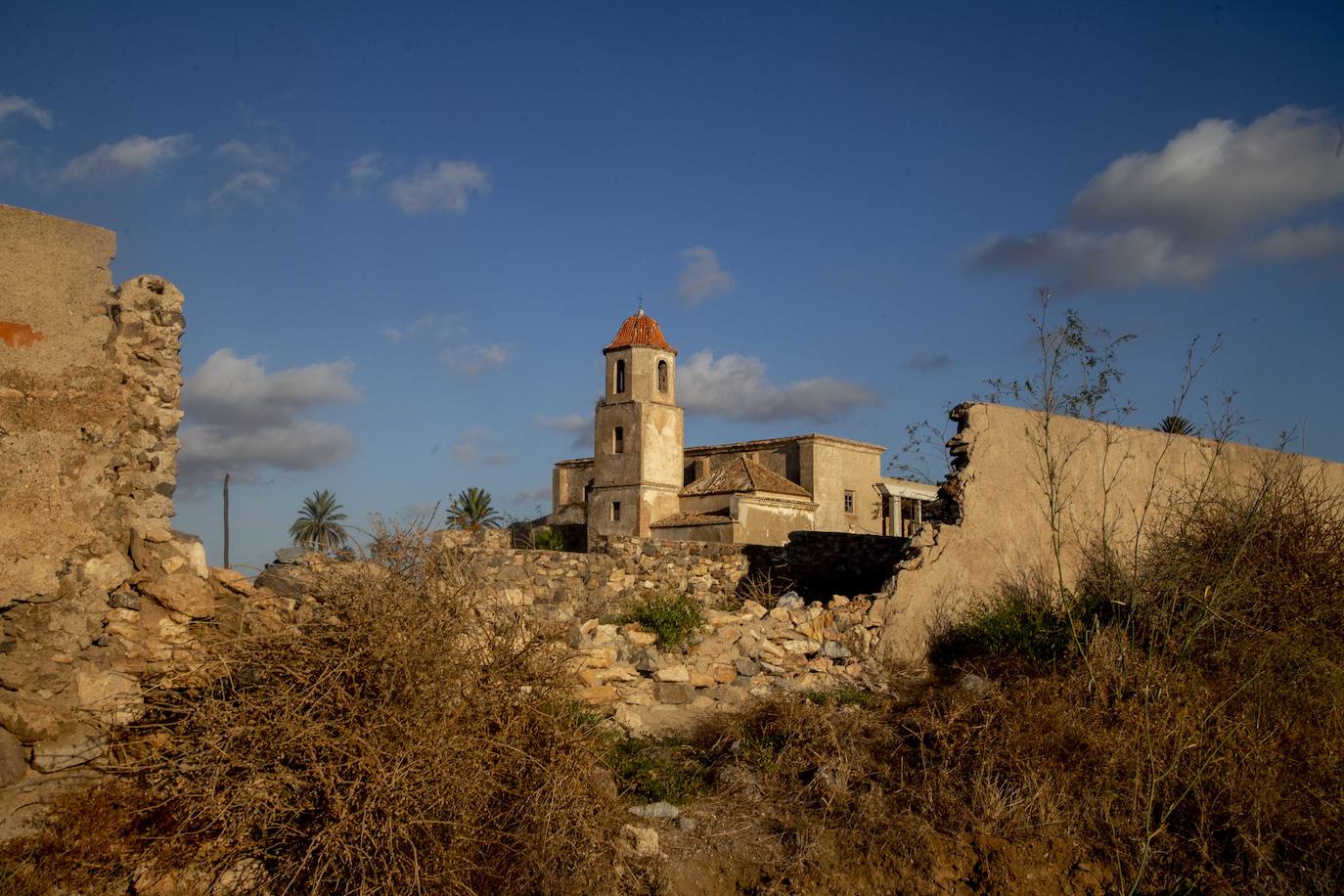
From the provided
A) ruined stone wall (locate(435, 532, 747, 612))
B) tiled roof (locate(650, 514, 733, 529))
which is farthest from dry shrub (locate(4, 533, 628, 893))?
tiled roof (locate(650, 514, 733, 529))

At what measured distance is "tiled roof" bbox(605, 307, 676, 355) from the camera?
37.1 m

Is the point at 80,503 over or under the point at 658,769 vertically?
over

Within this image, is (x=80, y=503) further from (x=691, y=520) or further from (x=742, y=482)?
(x=742, y=482)

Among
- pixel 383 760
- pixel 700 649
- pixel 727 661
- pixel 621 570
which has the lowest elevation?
pixel 383 760

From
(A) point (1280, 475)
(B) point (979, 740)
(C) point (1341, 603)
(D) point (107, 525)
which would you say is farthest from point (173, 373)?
(A) point (1280, 475)

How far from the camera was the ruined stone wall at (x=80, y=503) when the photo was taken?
5395 mm

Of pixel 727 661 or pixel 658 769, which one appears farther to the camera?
pixel 727 661

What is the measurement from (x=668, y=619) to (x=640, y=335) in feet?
97.6

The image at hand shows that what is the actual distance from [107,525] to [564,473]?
35.7m

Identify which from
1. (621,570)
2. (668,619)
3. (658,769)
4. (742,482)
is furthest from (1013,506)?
(742,482)

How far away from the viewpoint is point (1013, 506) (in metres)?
9.63

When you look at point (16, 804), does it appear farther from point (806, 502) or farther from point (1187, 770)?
point (806, 502)

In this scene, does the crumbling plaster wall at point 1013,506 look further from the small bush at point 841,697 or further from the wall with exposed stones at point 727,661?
the small bush at point 841,697

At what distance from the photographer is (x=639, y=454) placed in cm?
3531
